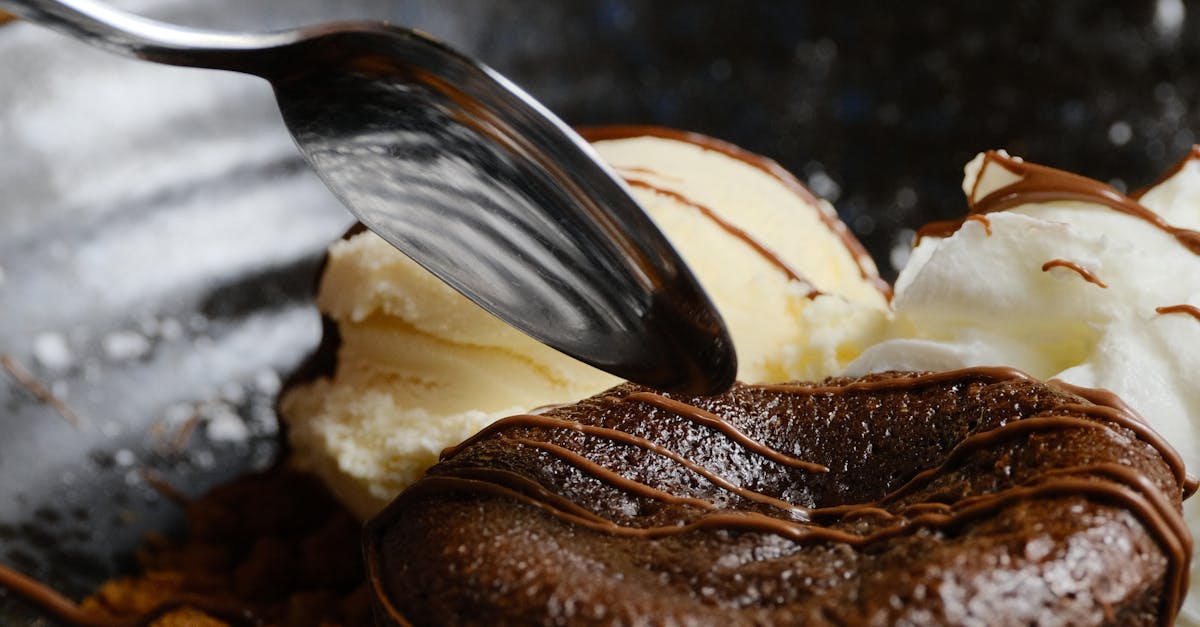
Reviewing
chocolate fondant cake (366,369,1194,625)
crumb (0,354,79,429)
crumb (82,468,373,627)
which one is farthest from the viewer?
crumb (0,354,79,429)

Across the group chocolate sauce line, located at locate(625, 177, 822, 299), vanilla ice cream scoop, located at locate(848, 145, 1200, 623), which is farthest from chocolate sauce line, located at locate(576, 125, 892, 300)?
vanilla ice cream scoop, located at locate(848, 145, 1200, 623)

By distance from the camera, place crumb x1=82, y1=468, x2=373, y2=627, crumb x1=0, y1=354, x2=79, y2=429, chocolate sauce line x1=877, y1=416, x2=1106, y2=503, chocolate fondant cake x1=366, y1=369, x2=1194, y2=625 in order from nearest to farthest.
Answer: chocolate fondant cake x1=366, y1=369, x2=1194, y2=625 < chocolate sauce line x1=877, y1=416, x2=1106, y2=503 < crumb x1=82, y1=468, x2=373, y2=627 < crumb x1=0, y1=354, x2=79, y2=429

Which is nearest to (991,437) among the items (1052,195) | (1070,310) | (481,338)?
(1070,310)

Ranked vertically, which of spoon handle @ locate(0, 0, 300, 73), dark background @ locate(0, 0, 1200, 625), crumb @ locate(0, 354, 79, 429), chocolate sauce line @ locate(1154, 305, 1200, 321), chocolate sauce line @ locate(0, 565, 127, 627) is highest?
spoon handle @ locate(0, 0, 300, 73)

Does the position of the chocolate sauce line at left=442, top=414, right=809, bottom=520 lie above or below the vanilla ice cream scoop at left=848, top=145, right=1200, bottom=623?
below

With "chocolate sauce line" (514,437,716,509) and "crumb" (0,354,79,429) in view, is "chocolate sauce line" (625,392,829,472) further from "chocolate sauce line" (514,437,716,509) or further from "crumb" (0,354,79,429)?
"crumb" (0,354,79,429)

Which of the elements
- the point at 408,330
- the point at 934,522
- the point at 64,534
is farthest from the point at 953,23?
the point at 64,534

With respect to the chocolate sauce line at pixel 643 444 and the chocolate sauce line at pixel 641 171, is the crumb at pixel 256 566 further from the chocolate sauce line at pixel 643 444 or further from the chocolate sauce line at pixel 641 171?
the chocolate sauce line at pixel 641 171
